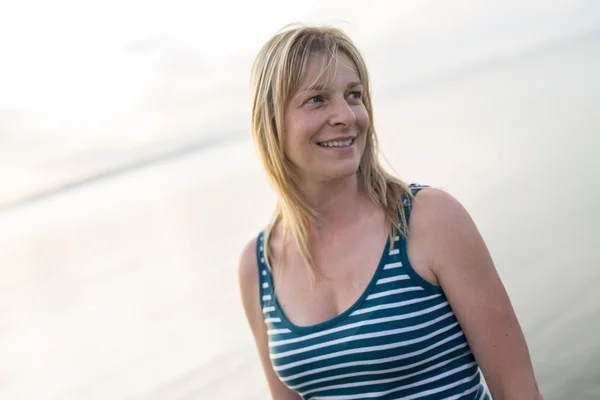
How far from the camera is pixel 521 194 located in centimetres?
694

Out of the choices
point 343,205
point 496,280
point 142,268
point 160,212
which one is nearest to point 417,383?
point 496,280

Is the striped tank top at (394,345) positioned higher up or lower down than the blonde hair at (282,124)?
lower down

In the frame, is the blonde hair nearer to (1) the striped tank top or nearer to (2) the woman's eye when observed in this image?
(2) the woman's eye

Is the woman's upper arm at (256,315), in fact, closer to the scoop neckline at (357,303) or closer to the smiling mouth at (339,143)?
the scoop neckline at (357,303)

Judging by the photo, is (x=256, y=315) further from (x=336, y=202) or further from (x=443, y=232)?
(x=443, y=232)

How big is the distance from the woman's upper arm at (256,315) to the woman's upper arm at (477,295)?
0.64 metres

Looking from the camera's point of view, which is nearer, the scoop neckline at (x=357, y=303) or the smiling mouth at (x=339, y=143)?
the scoop neckline at (x=357, y=303)

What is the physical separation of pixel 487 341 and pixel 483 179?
6.03 metres

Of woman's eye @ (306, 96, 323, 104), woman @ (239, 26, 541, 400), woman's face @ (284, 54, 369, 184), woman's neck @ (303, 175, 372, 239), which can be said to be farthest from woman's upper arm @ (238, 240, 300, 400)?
woman's eye @ (306, 96, 323, 104)

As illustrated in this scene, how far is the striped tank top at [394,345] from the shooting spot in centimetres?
208

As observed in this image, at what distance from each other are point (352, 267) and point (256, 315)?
0.41 metres

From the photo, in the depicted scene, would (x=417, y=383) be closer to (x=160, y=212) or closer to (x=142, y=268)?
(x=142, y=268)

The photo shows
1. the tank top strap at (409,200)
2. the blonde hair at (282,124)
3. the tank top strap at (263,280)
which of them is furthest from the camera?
the tank top strap at (263,280)

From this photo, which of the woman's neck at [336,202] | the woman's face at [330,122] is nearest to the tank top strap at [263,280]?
the woman's neck at [336,202]
